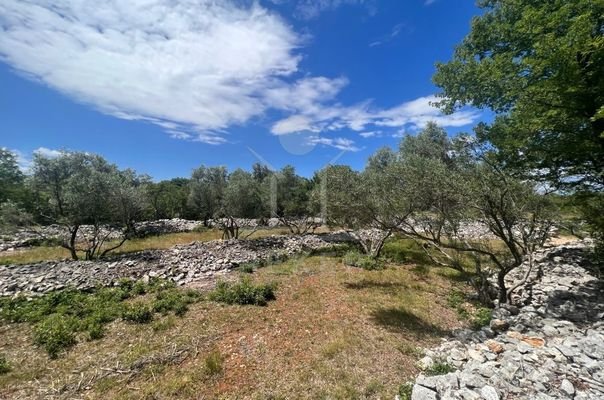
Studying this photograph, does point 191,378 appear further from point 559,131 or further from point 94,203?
point 94,203

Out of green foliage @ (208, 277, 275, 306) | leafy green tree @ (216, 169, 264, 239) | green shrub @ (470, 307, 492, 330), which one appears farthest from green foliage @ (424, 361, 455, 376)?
leafy green tree @ (216, 169, 264, 239)

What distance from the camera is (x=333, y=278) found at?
1471 cm

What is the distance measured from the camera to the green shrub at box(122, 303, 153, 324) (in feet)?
30.3

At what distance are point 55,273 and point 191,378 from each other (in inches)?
533

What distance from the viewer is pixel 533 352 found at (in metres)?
5.98

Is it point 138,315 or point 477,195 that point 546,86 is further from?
point 138,315

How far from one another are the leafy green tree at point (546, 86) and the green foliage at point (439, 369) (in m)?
7.65

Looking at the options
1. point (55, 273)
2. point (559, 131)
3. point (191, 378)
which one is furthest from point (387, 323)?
point (55, 273)

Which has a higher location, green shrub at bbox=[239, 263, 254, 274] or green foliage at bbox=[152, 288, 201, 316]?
green shrub at bbox=[239, 263, 254, 274]

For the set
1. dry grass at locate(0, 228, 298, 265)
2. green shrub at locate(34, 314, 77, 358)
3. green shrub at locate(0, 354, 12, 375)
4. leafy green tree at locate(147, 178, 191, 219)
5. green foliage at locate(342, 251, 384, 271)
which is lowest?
green shrub at locate(0, 354, 12, 375)

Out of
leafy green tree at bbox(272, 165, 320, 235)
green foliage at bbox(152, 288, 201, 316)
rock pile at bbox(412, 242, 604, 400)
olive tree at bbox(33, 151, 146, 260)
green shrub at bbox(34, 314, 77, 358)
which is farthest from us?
leafy green tree at bbox(272, 165, 320, 235)

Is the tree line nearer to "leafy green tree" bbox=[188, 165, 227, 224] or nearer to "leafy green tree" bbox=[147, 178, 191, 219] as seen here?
"leafy green tree" bbox=[188, 165, 227, 224]

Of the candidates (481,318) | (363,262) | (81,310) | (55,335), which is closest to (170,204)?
(81,310)

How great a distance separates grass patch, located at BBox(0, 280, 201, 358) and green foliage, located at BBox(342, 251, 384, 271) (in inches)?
406
